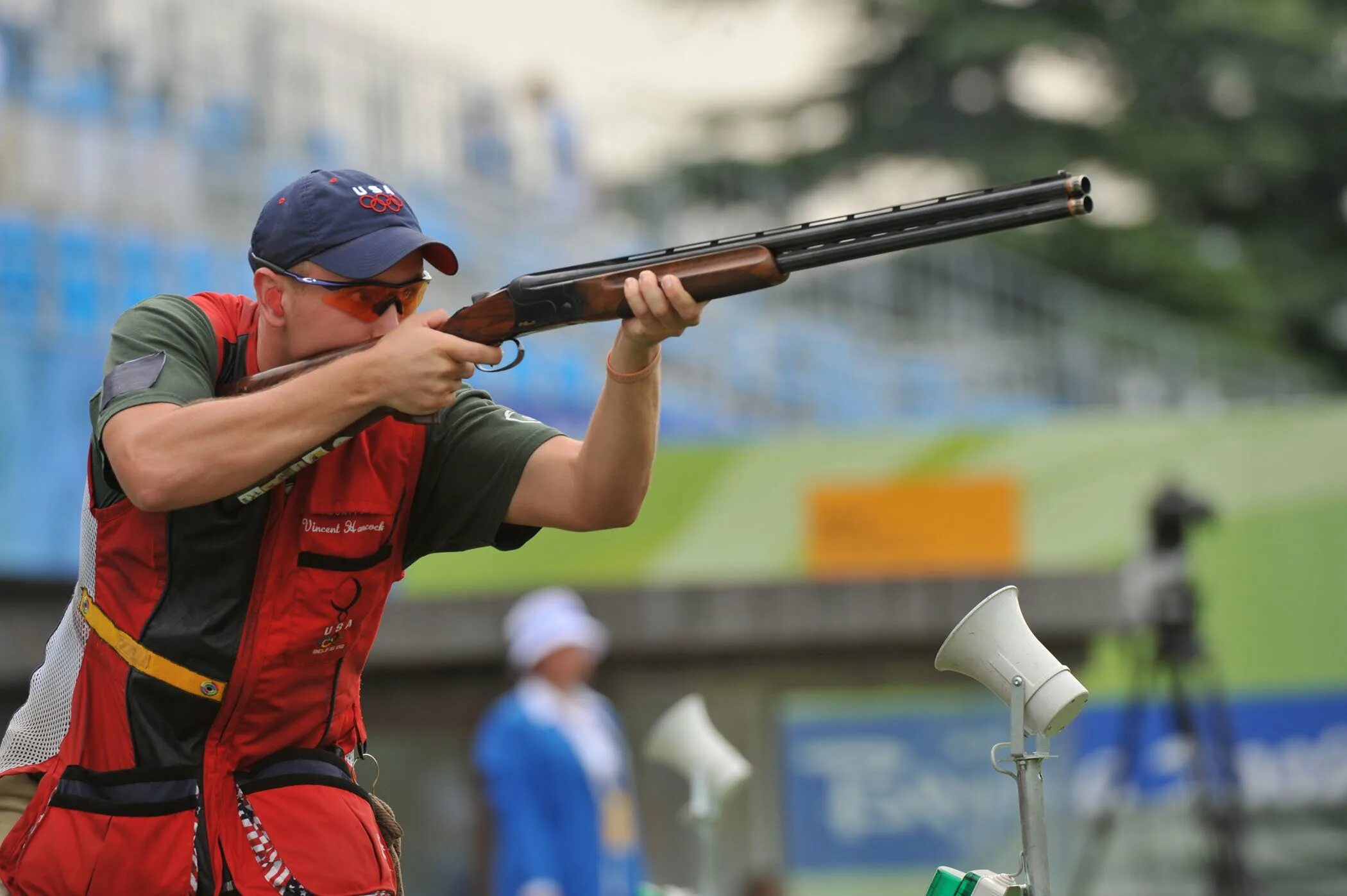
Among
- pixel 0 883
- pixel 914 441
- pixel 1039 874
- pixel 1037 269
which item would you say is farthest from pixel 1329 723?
pixel 1037 269

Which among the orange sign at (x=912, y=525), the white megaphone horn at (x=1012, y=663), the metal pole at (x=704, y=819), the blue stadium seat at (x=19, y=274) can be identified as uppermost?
the blue stadium seat at (x=19, y=274)

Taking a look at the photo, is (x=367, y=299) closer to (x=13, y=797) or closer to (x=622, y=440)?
(x=622, y=440)

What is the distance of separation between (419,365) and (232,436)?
0.99 ft

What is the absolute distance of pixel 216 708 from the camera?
2.90 m

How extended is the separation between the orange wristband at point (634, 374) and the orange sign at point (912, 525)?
Answer: 31.7 ft

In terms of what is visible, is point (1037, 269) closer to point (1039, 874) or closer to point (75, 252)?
point (75, 252)

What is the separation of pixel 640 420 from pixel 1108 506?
9.95 meters

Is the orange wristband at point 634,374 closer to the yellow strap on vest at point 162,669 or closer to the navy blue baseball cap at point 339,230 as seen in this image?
the navy blue baseball cap at point 339,230

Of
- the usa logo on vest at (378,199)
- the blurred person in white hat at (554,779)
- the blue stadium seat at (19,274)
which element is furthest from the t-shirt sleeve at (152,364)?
the blue stadium seat at (19,274)

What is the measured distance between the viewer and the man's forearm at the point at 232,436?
2701 millimetres

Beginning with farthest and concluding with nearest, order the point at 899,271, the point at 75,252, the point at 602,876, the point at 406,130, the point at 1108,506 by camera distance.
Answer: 1. the point at 899,271
2. the point at 406,130
3. the point at 1108,506
4. the point at 75,252
5. the point at 602,876

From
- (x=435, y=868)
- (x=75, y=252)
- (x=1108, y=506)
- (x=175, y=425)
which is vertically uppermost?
(x=75, y=252)

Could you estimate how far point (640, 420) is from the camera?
3.00 meters

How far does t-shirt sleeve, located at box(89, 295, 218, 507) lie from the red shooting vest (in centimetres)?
6
